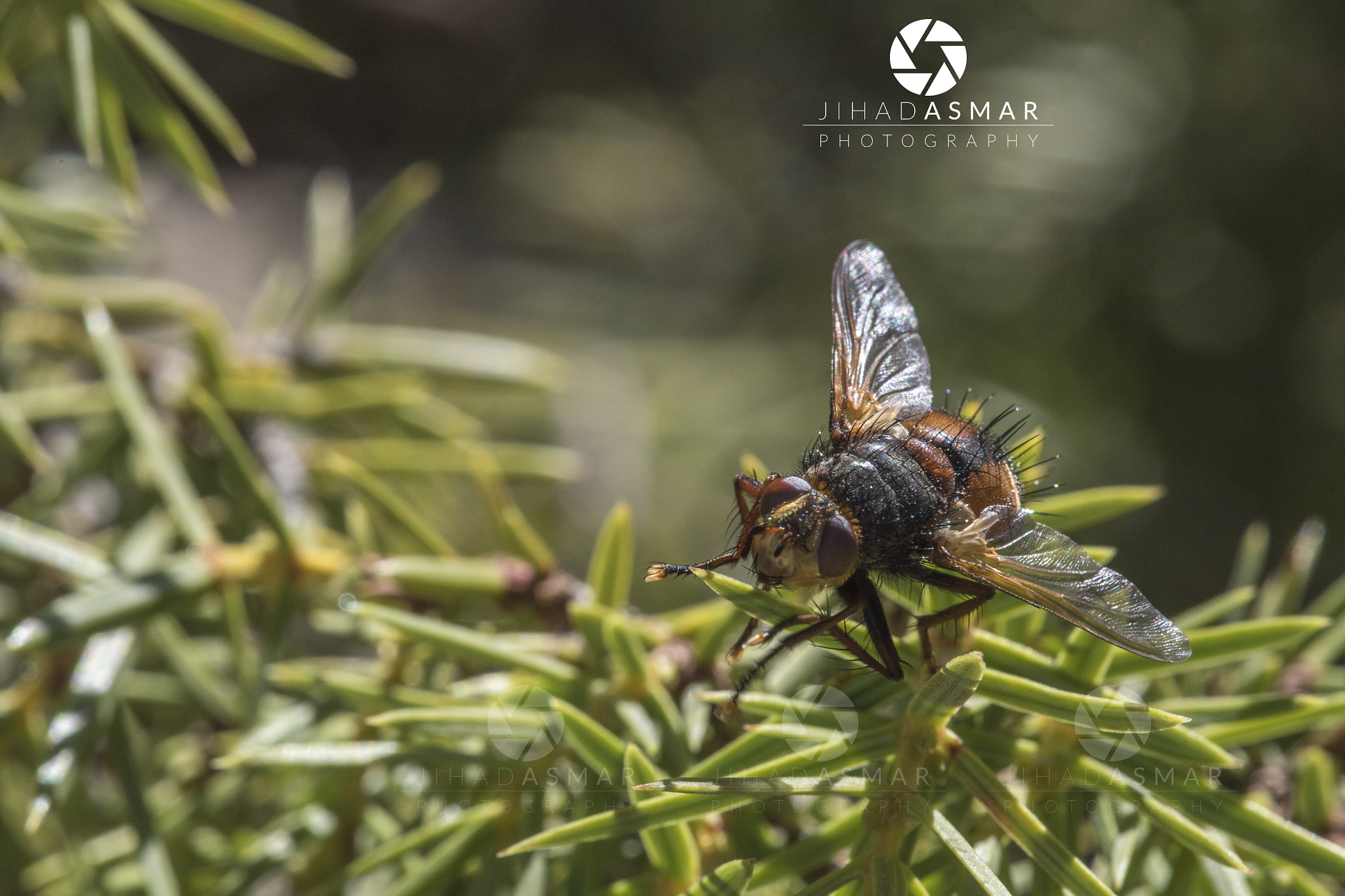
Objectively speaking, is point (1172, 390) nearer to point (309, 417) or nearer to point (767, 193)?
point (767, 193)

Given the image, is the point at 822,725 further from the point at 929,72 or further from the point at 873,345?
the point at 929,72

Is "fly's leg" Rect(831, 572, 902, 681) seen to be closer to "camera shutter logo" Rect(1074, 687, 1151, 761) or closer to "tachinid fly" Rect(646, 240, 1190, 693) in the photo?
"tachinid fly" Rect(646, 240, 1190, 693)

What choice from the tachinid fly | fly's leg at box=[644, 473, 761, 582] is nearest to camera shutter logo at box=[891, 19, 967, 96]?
the tachinid fly

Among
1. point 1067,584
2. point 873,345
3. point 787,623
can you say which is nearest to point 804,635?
point 787,623

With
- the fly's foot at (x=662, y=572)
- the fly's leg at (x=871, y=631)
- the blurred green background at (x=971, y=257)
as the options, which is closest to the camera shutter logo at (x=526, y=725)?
the fly's foot at (x=662, y=572)

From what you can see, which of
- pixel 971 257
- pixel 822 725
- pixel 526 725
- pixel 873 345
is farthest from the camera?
pixel 971 257
